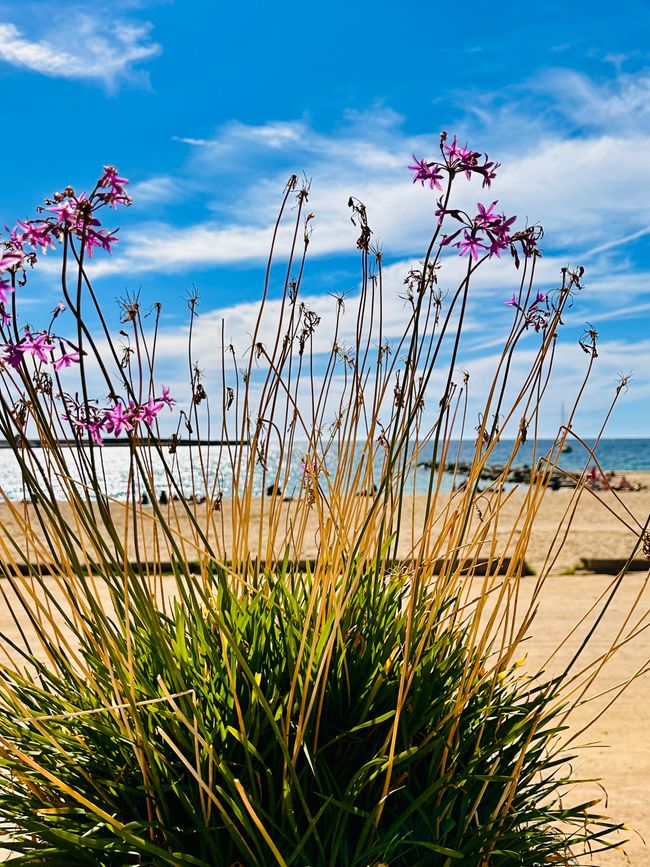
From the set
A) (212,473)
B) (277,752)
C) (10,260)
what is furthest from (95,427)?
(212,473)

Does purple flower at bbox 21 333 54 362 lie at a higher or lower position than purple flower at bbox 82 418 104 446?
higher

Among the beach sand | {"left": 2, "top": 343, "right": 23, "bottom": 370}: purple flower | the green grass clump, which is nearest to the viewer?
{"left": 2, "top": 343, "right": 23, "bottom": 370}: purple flower

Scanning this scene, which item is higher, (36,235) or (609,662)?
(36,235)

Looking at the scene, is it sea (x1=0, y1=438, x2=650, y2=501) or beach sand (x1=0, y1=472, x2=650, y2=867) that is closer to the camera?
sea (x1=0, y1=438, x2=650, y2=501)

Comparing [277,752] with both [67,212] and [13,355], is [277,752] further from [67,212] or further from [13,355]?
[67,212]

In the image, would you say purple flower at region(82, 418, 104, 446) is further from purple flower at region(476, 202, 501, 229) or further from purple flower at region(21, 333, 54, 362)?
purple flower at region(476, 202, 501, 229)

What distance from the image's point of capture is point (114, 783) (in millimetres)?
1652

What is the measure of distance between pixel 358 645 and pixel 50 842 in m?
0.80

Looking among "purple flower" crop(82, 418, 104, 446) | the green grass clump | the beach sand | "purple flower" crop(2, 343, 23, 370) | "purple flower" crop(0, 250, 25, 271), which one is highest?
"purple flower" crop(0, 250, 25, 271)

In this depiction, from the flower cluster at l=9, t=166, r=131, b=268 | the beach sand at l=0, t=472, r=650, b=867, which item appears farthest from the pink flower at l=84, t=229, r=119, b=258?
the beach sand at l=0, t=472, r=650, b=867

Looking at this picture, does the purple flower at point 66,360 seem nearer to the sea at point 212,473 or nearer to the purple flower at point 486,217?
the sea at point 212,473

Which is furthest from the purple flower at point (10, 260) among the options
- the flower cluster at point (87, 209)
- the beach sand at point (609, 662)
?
the beach sand at point (609, 662)

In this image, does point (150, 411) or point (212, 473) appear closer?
point (150, 411)

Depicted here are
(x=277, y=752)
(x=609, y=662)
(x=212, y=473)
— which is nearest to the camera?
(x=277, y=752)
